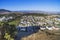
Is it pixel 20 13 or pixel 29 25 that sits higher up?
pixel 20 13

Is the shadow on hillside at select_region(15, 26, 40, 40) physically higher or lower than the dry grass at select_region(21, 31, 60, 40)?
higher

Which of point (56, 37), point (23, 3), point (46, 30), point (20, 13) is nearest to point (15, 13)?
point (20, 13)

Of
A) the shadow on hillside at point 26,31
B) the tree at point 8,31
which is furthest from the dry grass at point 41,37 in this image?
the tree at point 8,31

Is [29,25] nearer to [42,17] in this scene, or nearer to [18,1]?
[42,17]

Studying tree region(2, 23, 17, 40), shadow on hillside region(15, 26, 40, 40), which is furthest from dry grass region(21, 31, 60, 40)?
tree region(2, 23, 17, 40)

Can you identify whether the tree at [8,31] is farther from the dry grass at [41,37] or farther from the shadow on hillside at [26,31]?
the dry grass at [41,37]

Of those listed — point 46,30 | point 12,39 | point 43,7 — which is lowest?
point 12,39

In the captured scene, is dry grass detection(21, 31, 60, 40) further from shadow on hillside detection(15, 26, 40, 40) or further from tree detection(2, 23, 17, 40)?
tree detection(2, 23, 17, 40)

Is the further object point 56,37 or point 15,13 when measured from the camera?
point 15,13
